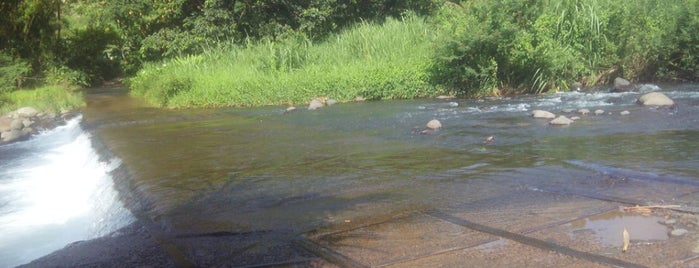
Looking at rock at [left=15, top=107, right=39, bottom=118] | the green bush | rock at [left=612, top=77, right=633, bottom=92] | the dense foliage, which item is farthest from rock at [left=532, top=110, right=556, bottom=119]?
the green bush

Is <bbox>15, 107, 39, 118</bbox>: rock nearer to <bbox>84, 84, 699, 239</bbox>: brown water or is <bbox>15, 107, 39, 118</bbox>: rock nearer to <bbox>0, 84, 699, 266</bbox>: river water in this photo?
<bbox>0, 84, 699, 266</bbox>: river water

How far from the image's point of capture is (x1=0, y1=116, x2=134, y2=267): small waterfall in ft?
23.4

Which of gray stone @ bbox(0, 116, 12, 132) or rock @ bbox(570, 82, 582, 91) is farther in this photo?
rock @ bbox(570, 82, 582, 91)

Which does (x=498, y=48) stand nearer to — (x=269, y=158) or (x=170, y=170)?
(x=269, y=158)

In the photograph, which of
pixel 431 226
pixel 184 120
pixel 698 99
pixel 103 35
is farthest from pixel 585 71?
pixel 103 35

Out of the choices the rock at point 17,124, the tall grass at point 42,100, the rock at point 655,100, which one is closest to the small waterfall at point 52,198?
the rock at point 17,124

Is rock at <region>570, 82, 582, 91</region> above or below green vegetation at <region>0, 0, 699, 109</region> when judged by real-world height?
below

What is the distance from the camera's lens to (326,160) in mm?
8695

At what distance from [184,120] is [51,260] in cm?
862

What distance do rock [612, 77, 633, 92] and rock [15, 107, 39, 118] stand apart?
13.3m

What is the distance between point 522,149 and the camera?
28.4 feet

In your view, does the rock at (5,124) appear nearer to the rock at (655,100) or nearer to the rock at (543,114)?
the rock at (543,114)

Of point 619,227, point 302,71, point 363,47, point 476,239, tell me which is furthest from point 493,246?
point 363,47

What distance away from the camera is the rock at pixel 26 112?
1590 cm
